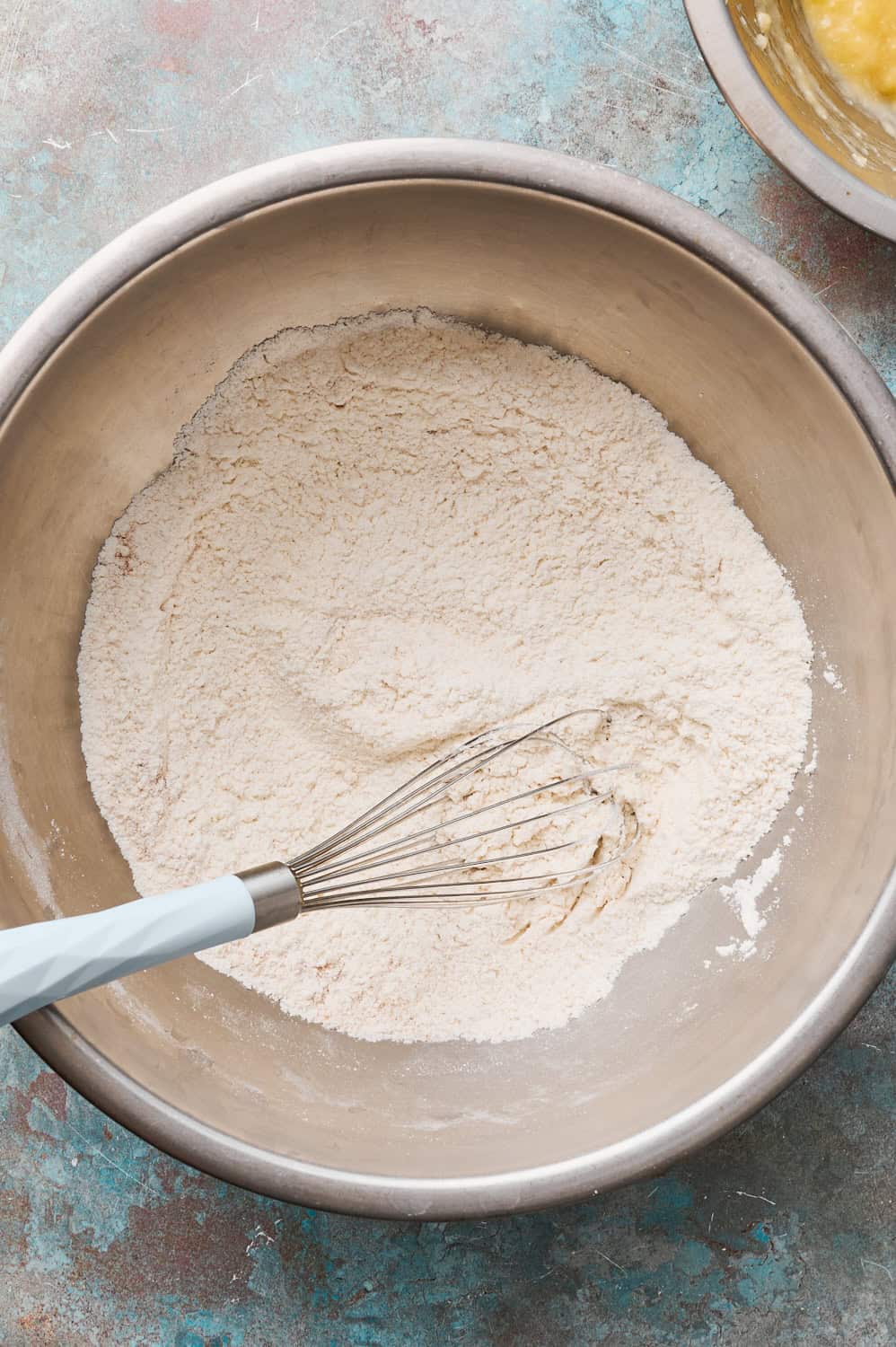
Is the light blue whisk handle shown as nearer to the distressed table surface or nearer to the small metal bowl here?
the distressed table surface

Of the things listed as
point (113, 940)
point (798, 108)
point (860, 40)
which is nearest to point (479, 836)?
point (113, 940)

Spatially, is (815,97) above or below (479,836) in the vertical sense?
above

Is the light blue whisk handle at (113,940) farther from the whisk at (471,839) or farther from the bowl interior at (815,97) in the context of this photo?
the bowl interior at (815,97)

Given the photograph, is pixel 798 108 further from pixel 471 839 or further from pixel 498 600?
pixel 471 839

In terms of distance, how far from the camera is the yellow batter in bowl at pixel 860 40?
4.23 ft

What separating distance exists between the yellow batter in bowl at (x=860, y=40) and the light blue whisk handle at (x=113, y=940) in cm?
125

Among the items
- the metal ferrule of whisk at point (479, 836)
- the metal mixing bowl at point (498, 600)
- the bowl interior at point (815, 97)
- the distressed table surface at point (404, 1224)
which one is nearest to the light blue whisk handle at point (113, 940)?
the metal mixing bowl at point (498, 600)

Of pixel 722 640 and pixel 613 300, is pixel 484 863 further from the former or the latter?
pixel 613 300

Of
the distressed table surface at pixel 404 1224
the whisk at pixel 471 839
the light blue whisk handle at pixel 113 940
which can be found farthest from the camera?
the distressed table surface at pixel 404 1224

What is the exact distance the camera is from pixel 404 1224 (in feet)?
4.32

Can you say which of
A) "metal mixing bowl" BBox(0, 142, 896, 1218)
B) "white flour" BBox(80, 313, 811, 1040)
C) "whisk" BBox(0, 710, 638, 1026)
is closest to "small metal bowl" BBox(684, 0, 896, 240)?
"metal mixing bowl" BBox(0, 142, 896, 1218)

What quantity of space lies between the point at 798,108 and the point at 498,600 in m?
0.70

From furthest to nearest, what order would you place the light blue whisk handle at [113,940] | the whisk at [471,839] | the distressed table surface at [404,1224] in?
the distressed table surface at [404,1224] → the whisk at [471,839] → the light blue whisk handle at [113,940]

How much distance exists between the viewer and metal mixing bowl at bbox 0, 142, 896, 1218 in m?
1.06
